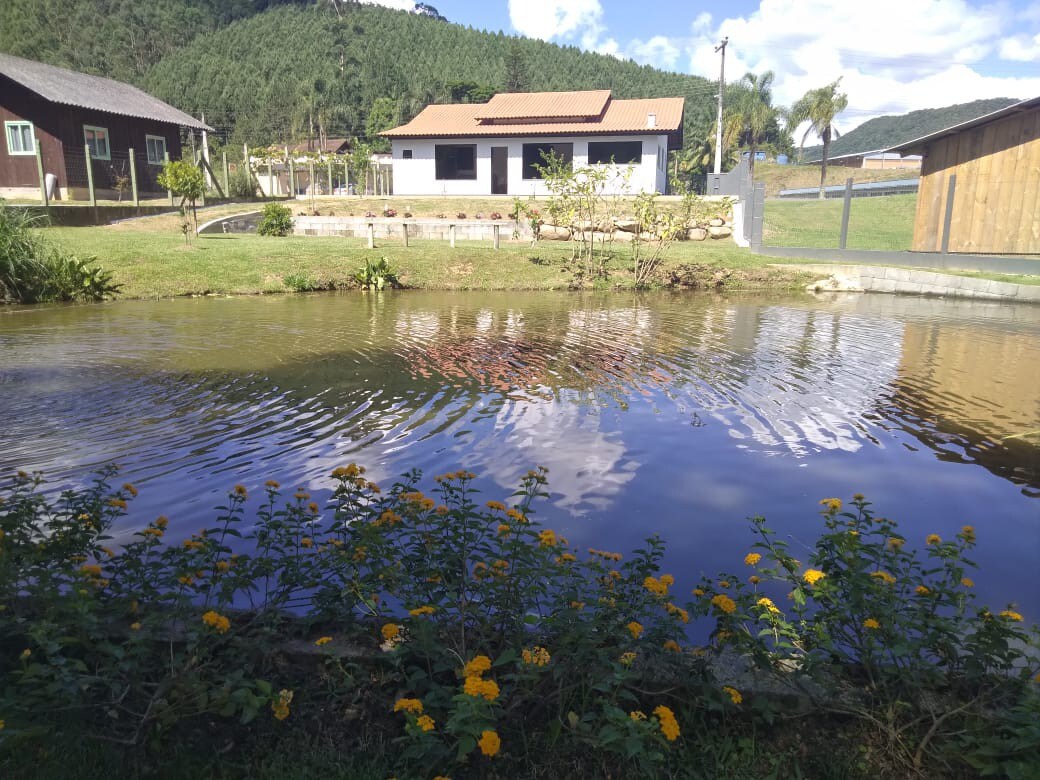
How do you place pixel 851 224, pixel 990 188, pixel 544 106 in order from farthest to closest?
1. pixel 544 106
2. pixel 851 224
3. pixel 990 188

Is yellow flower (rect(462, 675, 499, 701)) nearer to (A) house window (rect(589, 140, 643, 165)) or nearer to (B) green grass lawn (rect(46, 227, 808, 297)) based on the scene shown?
(B) green grass lawn (rect(46, 227, 808, 297))

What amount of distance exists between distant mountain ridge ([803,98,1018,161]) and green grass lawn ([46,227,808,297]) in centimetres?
8163

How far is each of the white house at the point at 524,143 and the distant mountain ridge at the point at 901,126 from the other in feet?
215

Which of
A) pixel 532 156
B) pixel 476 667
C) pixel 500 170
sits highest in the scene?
pixel 532 156

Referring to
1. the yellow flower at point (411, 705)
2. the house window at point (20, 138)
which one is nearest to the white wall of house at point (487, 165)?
the house window at point (20, 138)

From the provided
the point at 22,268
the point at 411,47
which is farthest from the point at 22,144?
the point at 411,47

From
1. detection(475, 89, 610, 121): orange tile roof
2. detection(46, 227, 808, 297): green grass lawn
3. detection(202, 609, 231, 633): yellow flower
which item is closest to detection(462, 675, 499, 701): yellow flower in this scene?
detection(202, 609, 231, 633): yellow flower

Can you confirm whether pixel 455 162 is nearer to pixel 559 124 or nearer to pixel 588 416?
pixel 559 124

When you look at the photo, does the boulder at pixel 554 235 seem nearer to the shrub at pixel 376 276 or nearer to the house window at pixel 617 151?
the shrub at pixel 376 276

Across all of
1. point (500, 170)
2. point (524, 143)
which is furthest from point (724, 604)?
point (500, 170)

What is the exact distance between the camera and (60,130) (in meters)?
29.4

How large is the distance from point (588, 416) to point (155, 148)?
34.3 meters

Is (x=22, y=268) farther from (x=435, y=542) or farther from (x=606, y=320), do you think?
(x=435, y=542)

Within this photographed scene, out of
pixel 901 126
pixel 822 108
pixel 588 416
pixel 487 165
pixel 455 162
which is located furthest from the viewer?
pixel 901 126
